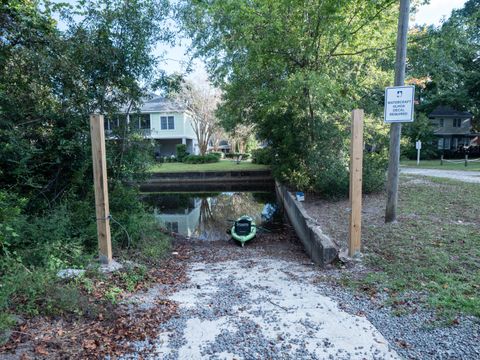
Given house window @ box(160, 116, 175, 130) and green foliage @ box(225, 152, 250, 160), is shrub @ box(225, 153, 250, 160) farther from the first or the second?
house window @ box(160, 116, 175, 130)

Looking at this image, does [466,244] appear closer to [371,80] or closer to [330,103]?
[330,103]

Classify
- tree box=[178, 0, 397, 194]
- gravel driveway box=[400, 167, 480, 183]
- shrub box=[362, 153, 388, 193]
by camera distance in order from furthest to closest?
gravel driveway box=[400, 167, 480, 183] → shrub box=[362, 153, 388, 193] → tree box=[178, 0, 397, 194]

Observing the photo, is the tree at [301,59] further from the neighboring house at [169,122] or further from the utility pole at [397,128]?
the neighboring house at [169,122]

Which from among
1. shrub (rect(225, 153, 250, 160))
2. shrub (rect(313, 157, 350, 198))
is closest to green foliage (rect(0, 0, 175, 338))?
shrub (rect(313, 157, 350, 198))

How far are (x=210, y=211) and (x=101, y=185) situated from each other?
30.7 feet

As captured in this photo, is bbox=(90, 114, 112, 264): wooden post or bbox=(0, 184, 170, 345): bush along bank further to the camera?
Result: bbox=(90, 114, 112, 264): wooden post

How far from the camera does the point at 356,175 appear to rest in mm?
4719

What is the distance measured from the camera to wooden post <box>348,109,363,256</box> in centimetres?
469

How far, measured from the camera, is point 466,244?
4.73 m

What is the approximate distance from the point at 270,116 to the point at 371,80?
11.4ft

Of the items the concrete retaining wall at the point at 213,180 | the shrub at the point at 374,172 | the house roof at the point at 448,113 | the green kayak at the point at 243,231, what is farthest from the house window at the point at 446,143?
the green kayak at the point at 243,231

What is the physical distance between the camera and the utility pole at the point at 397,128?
5660 millimetres

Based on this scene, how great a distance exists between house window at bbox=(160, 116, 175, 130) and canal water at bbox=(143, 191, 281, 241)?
1244cm

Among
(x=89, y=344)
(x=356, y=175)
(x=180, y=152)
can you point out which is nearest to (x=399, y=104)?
(x=356, y=175)
